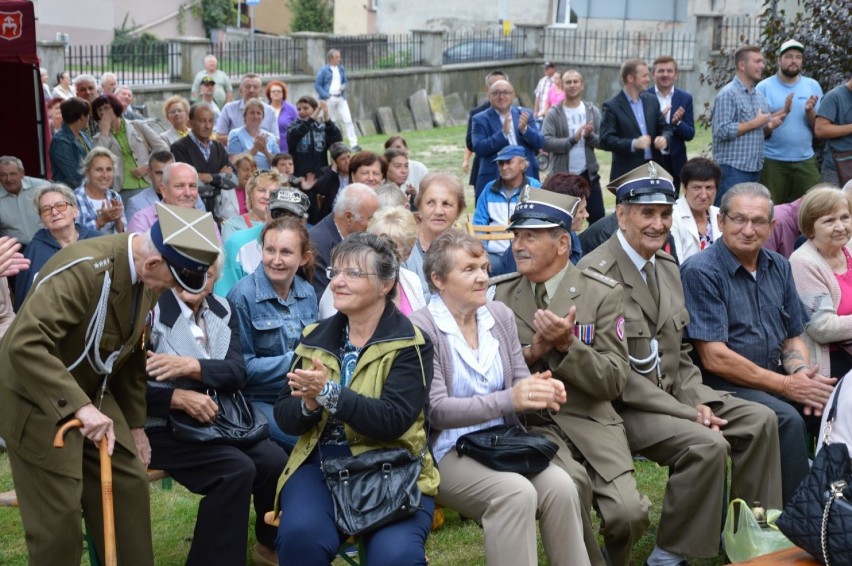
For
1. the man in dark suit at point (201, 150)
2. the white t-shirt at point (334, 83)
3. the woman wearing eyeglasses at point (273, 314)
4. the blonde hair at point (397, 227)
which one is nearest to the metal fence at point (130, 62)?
the white t-shirt at point (334, 83)

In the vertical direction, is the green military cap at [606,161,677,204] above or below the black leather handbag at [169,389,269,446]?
above

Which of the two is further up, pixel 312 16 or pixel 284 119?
pixel 312 16

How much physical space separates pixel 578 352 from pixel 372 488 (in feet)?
3.60

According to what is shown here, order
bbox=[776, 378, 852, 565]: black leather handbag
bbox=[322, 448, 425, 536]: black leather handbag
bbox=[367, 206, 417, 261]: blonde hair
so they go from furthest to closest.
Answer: bbox=[367, 206, 417, 261]: blonde hair
bbox=[322, 448, 425, 536]: black leather handbag
bbox=[776, 378, 852, 565]: black leather handbag

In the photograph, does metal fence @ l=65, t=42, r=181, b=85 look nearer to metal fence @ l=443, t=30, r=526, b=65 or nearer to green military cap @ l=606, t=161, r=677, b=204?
metal fence @ l=443, t=30, r=526, b=65

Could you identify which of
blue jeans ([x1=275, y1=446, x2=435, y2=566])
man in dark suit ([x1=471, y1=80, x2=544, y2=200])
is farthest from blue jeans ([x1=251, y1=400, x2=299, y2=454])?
man in dark suit ([x1=471, y1=80, x2=544, y2=200])

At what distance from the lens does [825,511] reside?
402 cm

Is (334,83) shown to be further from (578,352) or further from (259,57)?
(578,352)

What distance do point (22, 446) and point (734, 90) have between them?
7.82 metres

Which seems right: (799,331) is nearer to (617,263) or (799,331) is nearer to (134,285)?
(617,263)

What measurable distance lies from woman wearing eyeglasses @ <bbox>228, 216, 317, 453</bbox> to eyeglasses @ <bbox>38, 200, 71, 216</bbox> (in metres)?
2.05

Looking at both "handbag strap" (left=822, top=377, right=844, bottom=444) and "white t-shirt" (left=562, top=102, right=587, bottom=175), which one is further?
"white t-shirt" (left=562, top=102, right=587, bottom=175)

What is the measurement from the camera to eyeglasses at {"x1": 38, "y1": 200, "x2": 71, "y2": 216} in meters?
6.91

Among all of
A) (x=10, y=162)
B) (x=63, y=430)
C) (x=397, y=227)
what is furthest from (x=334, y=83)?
(x=63, y=430)
